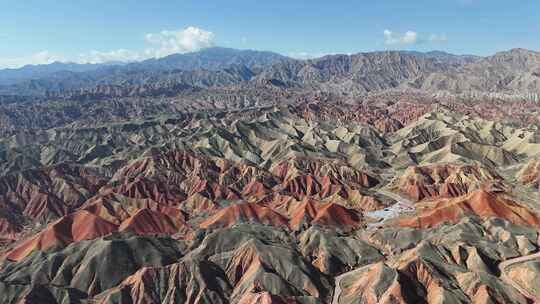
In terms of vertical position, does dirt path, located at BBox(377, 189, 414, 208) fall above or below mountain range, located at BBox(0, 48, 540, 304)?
below

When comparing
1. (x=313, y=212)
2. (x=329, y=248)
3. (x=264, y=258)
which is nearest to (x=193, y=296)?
(x=264, y=258)

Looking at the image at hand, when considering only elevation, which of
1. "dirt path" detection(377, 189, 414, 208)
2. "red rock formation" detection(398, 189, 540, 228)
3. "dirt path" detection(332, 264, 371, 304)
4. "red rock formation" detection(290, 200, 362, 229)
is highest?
"red rock formation" detection(398, 189, 540, 228)

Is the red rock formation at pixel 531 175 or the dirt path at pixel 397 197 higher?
the red rock formation at pixel 531 175

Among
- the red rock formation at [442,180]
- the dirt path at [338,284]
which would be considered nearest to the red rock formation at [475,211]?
the red rock formation at [442,180]

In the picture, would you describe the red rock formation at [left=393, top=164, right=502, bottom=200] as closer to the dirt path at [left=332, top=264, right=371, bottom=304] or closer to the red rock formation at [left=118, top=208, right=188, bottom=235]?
the dirt path at [left=332, top=264, right=371, bottom=304]

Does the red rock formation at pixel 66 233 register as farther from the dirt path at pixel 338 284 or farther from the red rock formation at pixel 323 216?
the dirt path at pixel 338 284

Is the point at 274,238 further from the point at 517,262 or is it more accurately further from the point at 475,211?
the point at 475,211

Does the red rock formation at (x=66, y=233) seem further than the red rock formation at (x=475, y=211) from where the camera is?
No

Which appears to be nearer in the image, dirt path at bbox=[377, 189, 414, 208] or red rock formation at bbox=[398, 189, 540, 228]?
red rock formation at bbox=[398, 189, 540, 228]

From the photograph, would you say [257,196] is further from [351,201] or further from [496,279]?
[496,279]

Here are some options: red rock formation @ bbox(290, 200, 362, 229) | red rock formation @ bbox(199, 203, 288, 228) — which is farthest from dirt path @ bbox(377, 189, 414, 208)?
red rock formation @ bbox(199, 203, 288, 228)

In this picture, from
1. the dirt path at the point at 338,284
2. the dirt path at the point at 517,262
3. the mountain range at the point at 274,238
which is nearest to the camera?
the dirt path at the point at 517,262
